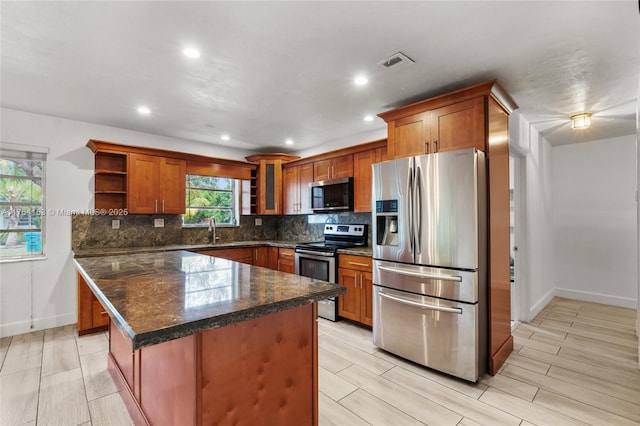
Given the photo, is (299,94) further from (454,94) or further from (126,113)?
(126,113)

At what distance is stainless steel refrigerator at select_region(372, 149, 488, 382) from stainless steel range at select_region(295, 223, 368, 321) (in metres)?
0.98

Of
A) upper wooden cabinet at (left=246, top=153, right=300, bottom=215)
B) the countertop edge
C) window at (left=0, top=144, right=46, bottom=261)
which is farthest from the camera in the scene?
upper wooden cabinet at (left=246, top=153, right=300, bottom=215)

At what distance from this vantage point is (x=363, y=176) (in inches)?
156

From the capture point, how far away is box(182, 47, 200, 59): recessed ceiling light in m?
2.13

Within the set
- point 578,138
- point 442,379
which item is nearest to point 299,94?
point 442,379

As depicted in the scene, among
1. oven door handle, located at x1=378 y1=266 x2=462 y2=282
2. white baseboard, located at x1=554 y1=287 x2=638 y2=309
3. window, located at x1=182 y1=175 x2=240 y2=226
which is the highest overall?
window, located at x1=182 y1=175 x2=240 y2=226

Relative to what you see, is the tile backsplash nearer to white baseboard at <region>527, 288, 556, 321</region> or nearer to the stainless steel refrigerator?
the stainless steel refrigerator

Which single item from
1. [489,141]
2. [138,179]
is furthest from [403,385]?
[138,179]

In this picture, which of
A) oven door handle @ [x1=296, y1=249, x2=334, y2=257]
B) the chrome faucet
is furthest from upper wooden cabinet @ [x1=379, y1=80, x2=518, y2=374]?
the chrome faucet

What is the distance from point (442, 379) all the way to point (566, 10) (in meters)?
2.65

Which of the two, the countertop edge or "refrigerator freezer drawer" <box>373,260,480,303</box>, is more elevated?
the countertop edge

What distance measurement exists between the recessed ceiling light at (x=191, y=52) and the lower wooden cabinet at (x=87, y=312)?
2764mm

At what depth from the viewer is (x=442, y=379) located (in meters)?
2.48

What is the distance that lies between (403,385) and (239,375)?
5.43 ft
